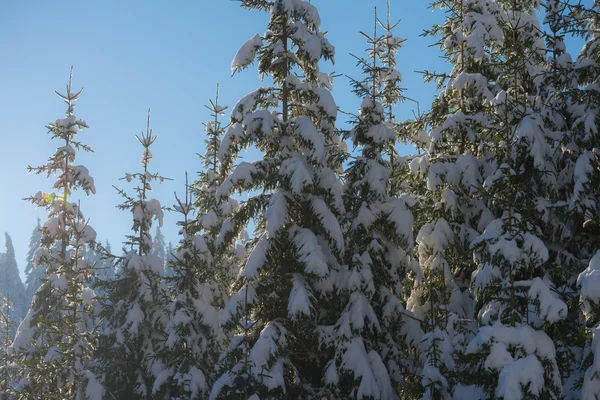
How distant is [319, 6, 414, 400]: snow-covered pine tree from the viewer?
12617 millimetres

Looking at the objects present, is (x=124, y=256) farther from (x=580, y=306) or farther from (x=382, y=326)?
(x=580, y=306)

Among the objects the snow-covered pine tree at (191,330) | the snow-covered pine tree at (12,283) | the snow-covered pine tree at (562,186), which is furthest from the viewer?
the snow-covered pine tree at (12,283)

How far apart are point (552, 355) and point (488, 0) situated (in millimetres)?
12498

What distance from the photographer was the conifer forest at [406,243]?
993 centimetres

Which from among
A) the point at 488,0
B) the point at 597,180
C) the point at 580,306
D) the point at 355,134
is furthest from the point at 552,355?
the point at 488,0

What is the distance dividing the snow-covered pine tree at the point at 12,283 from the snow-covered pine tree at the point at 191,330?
82.3 meters

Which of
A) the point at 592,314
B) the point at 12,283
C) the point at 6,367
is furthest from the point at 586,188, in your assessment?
the point at 12,283

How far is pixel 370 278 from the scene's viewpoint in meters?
13.8

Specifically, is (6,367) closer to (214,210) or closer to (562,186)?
(214,210)

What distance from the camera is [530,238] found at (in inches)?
367

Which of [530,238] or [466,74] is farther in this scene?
[466,74]

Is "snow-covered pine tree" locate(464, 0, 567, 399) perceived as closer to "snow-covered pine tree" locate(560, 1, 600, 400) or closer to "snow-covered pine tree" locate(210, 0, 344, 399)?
"snow-covered pine tree" locate(560, 1, 600, 400)

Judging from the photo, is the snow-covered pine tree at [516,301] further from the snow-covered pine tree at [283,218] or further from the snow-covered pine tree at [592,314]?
the snow-covered pine tree at [283,218]

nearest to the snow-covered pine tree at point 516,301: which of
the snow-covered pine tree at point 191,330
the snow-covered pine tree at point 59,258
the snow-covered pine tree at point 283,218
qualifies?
the snow-covered pine tree at point 283,218
